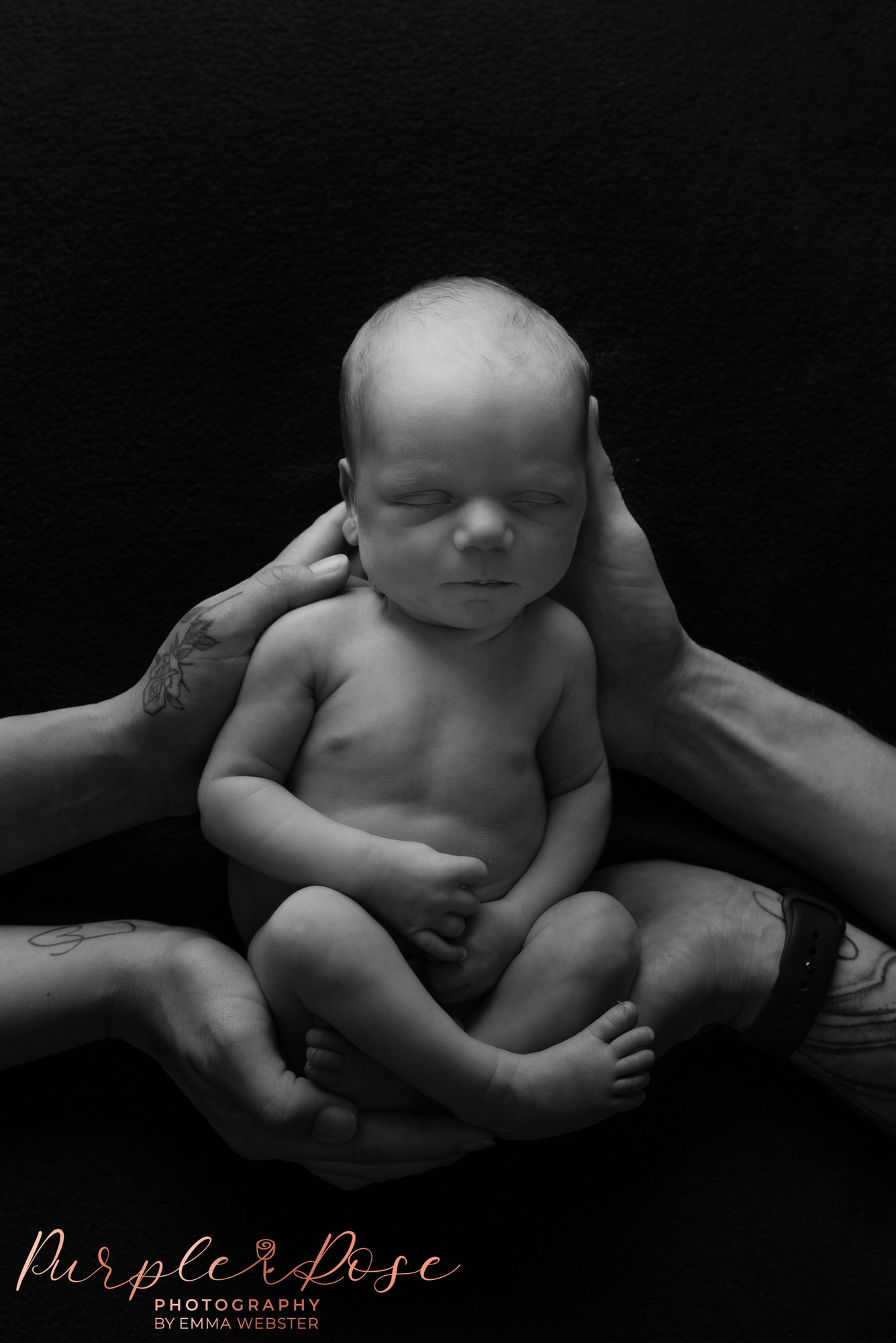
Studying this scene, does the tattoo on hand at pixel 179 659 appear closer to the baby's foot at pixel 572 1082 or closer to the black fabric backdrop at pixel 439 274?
the black fabric backdrop at pixel 439 274

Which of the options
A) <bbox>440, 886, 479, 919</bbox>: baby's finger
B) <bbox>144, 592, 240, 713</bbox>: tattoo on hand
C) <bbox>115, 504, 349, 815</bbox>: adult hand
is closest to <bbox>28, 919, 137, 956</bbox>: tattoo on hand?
<bbox>115, 504, 349, 815</bbox>: adult hand

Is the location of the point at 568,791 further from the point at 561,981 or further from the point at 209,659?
the point at 209,659

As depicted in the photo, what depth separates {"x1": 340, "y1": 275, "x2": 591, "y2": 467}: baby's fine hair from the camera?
4.88 ft

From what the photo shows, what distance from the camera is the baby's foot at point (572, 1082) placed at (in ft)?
4.68

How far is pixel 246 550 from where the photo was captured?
1948mm

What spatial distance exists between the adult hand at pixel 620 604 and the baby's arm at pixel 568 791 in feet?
0.39

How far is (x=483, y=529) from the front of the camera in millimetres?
1418

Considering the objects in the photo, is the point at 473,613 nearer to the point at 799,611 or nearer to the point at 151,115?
the point at 799,611

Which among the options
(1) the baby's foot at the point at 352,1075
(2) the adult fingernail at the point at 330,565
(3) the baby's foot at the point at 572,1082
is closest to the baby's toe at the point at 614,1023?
(3) the baby's foot at the point at 572,1082

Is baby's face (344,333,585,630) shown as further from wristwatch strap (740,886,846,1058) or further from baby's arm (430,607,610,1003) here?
wristwatch strap (740,886,846,1058)

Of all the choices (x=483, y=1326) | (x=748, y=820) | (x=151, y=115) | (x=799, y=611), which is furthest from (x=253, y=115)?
(x=483, y=1326)

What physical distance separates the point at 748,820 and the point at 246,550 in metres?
0.89

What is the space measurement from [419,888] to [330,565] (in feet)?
1.56

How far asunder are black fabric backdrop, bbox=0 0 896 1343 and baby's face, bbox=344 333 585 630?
0.51 metres
